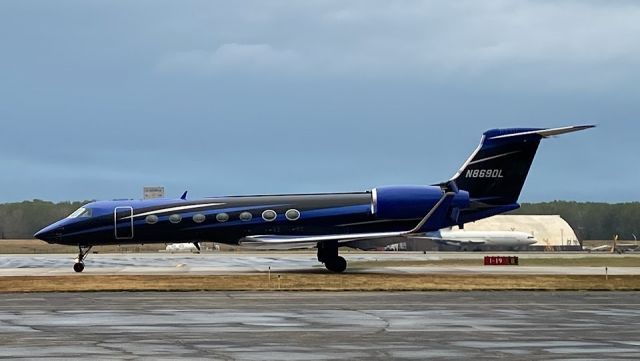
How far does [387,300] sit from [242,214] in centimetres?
1470

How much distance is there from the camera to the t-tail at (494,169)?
41.2m

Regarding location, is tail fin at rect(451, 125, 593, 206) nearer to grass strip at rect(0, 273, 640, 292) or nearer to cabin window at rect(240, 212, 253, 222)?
grass strip at rect(0, 273, 640, 292)

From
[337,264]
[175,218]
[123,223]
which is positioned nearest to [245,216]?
[175,218]

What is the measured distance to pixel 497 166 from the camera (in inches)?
1624

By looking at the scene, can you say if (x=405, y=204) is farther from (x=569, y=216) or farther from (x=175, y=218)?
(x=569, y=216)

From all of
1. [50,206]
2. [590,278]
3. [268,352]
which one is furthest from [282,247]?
[50,206]

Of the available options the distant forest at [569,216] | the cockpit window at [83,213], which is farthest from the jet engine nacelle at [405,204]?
the distant forest at [569,216]

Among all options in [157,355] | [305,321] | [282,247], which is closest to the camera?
[157,355]

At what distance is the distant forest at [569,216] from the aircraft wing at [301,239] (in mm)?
116551

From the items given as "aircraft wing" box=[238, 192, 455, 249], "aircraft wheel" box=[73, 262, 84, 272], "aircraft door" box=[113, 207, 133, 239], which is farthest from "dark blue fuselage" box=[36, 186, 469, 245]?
"aircraft wheel" box=[73, 262, 84, 272]

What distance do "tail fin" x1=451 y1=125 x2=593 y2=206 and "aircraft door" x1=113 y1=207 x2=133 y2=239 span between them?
1390cm

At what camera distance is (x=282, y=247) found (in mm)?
39812

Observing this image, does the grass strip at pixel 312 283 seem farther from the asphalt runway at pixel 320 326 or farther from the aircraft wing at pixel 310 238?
the asphalt runway at pixel 320 326

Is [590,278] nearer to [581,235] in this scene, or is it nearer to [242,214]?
[242,214]
